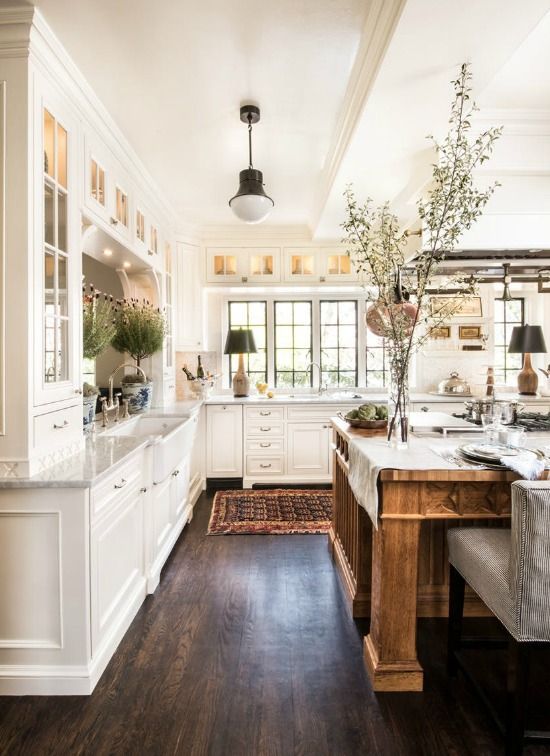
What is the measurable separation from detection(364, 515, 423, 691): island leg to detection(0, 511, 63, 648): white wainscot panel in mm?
1292

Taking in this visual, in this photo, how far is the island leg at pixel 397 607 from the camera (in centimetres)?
176

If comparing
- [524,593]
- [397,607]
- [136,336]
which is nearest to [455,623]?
[397,607]

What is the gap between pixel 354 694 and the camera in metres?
1.77

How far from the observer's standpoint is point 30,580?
177 cm

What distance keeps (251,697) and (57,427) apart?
139cm

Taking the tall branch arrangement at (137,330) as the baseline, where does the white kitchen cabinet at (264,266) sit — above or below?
above

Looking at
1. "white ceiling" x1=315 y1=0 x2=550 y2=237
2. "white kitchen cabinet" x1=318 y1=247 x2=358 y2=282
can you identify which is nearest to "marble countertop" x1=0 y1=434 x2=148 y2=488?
"white ceiling" x1=315 y1=0 x2=550 y2=237

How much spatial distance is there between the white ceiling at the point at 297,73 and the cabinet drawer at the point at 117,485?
1.97 meters

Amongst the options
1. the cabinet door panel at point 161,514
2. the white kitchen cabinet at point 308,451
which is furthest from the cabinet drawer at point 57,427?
the white kitchen cabinet at point 308,451

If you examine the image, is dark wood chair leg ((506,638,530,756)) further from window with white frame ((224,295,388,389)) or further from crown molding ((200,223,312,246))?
crown molding ((200,223,312,246))

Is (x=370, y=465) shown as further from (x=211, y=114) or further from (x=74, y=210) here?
(x=211, y=114)

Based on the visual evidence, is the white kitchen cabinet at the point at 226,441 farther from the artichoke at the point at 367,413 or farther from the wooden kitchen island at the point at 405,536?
the wooden kitchen island at the point at 405,536

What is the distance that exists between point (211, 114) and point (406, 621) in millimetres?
2837

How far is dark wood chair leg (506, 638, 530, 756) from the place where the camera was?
1394 mm
